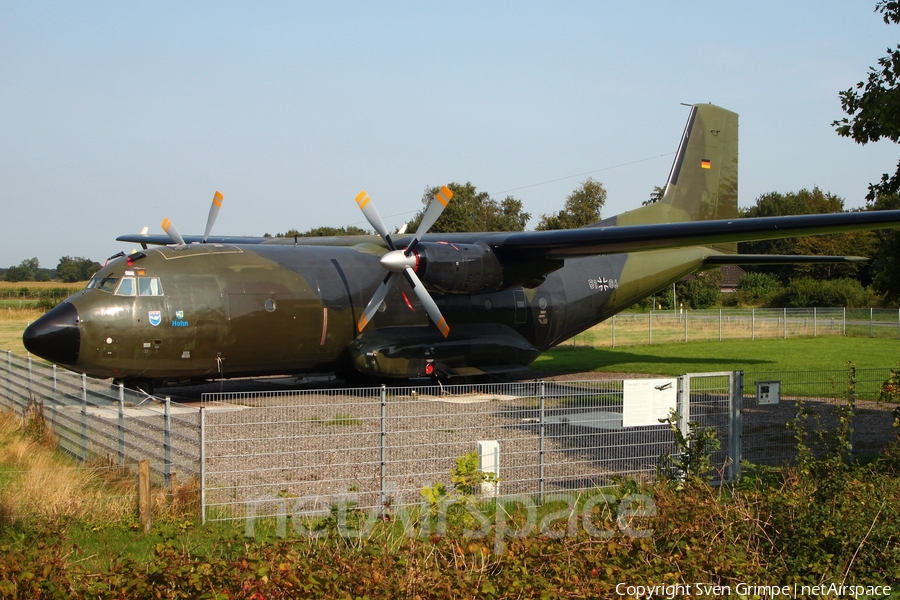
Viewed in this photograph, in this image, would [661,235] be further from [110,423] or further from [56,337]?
[56,337]

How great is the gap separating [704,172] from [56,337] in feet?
62.4

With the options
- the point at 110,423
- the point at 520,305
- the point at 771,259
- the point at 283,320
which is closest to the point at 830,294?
the point at 771,259

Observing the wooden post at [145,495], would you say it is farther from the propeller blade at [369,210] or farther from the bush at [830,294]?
the bush at [830,294]

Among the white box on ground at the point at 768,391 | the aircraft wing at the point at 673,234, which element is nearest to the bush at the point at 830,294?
the aircraft wing at the point at 673,234

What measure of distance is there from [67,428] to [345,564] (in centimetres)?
809

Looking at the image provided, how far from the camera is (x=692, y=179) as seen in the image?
1014 inches

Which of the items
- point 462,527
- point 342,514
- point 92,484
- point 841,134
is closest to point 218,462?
point 92,484

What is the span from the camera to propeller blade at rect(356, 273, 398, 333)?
18.1 m

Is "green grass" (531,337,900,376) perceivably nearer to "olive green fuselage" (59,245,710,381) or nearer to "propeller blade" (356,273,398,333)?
"olive green fuselage" (59,245,710,381)

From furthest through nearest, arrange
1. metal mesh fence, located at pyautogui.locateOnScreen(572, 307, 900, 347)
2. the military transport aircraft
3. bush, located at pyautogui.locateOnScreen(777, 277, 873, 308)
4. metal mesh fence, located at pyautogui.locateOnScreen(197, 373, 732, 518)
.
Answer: bush, located at pyautogui.locateOnScreen(777, 277, 873, 308)
metal mesh fence, located at pyautogui.locateOnScreen(572, 307, 900, 347)
the military transport aircraft
metal mesh fence, located at pyautogui.locateOnScreen(197, 373, 732, 518)

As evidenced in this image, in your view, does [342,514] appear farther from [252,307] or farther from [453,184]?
[453,184]

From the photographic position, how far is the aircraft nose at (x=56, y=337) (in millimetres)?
15000

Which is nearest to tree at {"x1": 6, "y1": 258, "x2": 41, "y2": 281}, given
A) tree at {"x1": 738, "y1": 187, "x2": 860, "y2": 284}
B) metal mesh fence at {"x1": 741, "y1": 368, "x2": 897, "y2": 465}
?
tree at {"x1": 738, "y1": 187, "x2": 860, "y2": 284}

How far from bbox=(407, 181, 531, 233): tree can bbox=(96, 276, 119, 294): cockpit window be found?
52.5 m
